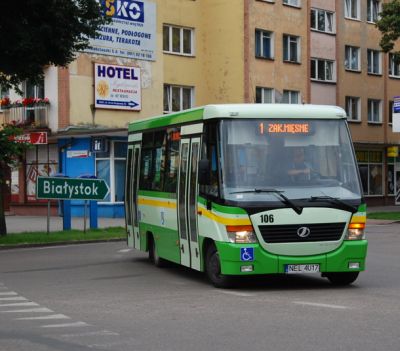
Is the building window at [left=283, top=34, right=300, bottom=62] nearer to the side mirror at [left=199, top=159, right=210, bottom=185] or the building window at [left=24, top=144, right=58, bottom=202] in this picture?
the building window at [left=24, top=144, right=58, bottom=202]

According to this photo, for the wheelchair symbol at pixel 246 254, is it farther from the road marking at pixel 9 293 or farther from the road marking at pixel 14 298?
the road marking at pixel 9 293

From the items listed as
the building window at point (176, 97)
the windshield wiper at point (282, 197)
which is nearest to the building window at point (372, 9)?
the building window at point (176, 97)

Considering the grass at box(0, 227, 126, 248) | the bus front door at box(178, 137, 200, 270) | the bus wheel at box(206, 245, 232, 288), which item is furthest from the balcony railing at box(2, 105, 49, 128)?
the bus wheel at box(206, 245, 232, 288)

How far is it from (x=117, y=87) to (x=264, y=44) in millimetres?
9390

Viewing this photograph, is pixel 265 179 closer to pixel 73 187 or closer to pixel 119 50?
pixel 73 187

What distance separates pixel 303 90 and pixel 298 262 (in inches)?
1432

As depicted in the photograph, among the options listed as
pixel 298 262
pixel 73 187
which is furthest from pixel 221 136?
pixel 73 187

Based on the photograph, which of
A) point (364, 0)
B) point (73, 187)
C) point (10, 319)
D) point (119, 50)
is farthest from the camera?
point (364, 0)

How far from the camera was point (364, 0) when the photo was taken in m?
52.4

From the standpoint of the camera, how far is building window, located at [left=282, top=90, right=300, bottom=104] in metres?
46.8

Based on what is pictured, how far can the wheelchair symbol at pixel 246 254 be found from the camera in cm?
1207

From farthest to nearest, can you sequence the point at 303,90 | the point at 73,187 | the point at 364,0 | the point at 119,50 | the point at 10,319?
the point at 364,0
the point at 303,90
the point at 119,50
the point at 73,187
the point at 10,319

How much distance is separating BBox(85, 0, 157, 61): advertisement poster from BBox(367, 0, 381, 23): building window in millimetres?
16526

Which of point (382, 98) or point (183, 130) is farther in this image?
point (382, 98)
